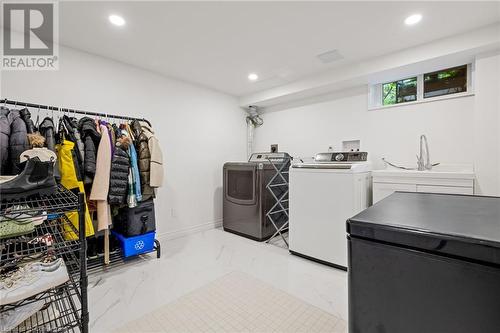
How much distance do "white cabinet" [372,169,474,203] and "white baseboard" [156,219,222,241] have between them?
248cm

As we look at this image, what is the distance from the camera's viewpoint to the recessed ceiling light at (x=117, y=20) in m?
1.96

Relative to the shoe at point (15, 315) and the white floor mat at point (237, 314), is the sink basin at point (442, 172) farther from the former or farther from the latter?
the shoe at point (15, 315)

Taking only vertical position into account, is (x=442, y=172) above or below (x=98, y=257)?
above

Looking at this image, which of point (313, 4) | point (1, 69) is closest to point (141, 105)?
point (1, 69)

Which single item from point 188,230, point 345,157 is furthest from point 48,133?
point 345,157

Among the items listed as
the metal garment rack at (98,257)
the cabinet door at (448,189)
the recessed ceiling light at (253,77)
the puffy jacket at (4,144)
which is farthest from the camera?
the recessed ceiling light at (253,77)

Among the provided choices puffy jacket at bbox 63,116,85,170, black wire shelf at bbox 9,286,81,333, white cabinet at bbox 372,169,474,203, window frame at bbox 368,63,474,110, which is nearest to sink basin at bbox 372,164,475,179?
white cabinet at bbox 372,169,474,203

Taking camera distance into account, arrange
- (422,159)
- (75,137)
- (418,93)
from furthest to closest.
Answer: (418,93)
(422,159)
(75,137)

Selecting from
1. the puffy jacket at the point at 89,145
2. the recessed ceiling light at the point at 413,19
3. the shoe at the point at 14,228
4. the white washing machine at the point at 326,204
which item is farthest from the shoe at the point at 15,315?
the recessed ceiling light at the point at 413,19

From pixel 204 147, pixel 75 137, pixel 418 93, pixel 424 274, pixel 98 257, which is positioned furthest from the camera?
pixel 204 147

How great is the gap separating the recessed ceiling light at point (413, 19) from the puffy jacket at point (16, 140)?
329 centimetres

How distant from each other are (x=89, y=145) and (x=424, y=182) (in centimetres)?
323

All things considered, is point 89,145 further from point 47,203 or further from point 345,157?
point 345,157

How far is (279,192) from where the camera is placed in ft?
11.6
